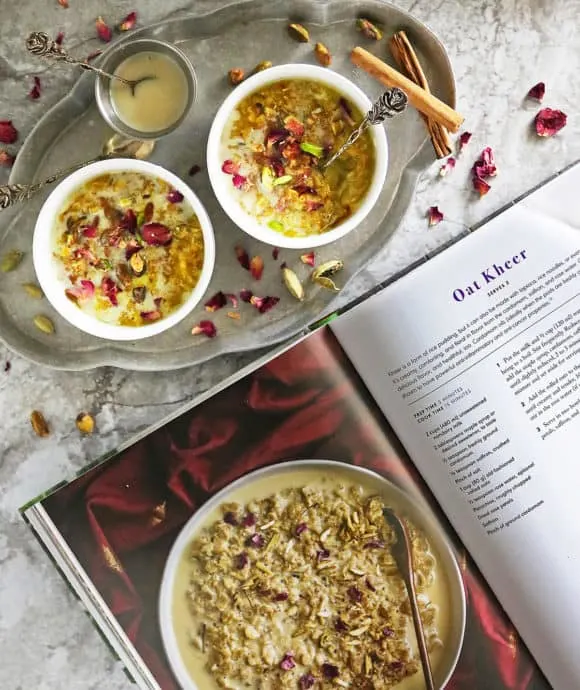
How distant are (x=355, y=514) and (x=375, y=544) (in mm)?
37

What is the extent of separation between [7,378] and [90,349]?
0.33 ft

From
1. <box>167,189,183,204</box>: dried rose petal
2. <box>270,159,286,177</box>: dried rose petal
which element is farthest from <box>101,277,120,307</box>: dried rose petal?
<box>270,159,286,177</box>: dried rose petal

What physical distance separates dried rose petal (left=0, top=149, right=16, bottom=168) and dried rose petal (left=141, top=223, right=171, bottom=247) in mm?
157

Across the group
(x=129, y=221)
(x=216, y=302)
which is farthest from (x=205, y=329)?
(x=129, y=221)

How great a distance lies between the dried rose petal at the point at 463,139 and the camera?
88cm

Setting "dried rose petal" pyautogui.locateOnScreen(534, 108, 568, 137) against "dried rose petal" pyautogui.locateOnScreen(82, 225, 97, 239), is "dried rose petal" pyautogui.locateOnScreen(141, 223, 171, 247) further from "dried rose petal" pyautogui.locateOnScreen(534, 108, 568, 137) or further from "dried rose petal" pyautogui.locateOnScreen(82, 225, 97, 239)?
"dried rose petal" pyautogui.locateOnScreen(534, 108, 568, 137)

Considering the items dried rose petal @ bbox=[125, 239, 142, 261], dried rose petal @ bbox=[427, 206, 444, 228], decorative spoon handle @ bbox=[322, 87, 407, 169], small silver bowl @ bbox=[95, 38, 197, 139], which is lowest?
dried rose petal @ bbox=[427, 206, 444, 228]

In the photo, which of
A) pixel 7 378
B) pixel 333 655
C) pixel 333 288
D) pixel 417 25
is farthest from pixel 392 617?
pixel 417 25

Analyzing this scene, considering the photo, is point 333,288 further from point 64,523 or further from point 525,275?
point 64,523

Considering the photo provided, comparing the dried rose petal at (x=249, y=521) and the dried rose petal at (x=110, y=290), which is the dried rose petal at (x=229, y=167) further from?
the dried rose petal at (x=249, y=521)

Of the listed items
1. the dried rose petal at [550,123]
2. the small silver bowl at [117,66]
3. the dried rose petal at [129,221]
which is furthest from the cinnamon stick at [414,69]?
the dried rose petal at [129,221]

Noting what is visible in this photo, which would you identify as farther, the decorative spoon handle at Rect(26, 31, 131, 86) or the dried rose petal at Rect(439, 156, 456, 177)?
the dried rose petal at Rect(439, 156, 456, 177)

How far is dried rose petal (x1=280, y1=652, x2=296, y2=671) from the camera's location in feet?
2.70

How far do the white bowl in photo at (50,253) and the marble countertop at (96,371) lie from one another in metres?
0.07
